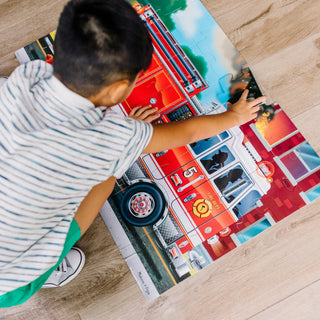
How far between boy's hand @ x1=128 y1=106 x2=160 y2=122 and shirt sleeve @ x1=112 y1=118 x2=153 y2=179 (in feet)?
0.66

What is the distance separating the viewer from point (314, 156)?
737 millimetres

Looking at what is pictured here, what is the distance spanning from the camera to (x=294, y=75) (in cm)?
78

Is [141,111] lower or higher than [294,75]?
higher

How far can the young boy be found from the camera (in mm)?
453

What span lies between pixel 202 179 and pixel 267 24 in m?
0.45

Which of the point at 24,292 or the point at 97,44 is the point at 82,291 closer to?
the point at 24,292

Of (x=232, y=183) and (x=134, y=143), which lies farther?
(x=232, y=183)

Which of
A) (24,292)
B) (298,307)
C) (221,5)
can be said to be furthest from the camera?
(221,5)

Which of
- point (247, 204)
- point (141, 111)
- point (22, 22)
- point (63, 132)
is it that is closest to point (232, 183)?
point (247, 204)

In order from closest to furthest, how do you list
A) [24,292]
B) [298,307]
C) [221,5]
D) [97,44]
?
[97,44] → [24,292] → [298,307] → [221,5]

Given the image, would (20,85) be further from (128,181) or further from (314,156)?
(314,156)

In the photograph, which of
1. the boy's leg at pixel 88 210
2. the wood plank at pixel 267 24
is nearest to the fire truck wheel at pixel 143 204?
the boy's leg at pixel 88 210

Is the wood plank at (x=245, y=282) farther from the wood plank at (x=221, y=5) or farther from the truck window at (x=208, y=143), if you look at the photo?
the wood plank at (x=221, y=5)

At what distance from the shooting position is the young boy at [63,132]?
0.45 meters
